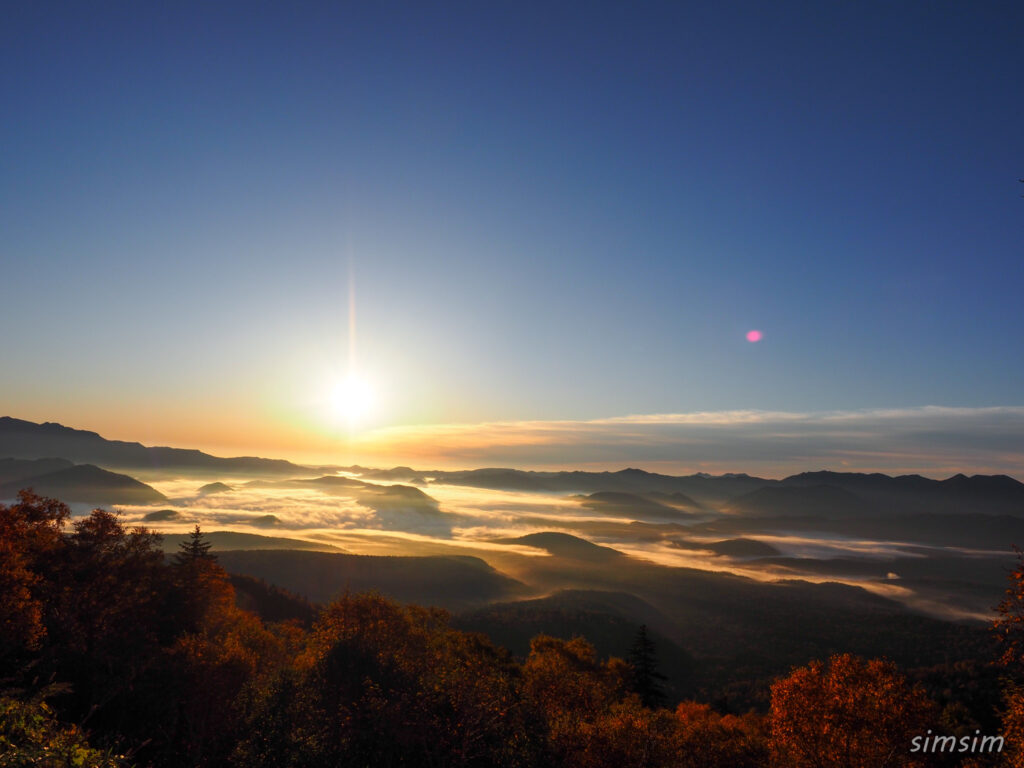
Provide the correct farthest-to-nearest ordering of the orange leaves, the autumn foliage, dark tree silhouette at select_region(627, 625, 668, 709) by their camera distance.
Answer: dark tree silhouette at select_region(627, 625, 668, 709), the orange leaves, the autumn foliage

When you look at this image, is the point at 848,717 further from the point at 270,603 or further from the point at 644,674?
the point at 270,603

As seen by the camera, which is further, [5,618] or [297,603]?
[297,603]

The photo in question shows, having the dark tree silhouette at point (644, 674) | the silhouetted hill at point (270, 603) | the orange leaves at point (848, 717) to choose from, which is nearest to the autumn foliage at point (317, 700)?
the orange leaves at point (848, 717)

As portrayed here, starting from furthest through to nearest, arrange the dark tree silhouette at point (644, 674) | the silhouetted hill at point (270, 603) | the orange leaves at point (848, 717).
Result: 1. the silhouetted hill at point (270, 603)
2. the dark tree silhouette at point (644, 674)
3. the orange leaves at point (848, 717)

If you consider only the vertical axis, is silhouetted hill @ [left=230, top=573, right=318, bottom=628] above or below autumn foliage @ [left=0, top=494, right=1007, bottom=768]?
below

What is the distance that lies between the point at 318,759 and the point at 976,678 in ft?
574

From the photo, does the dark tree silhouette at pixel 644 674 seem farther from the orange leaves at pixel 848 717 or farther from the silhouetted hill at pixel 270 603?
the silhouetted hill at pixel 270 603

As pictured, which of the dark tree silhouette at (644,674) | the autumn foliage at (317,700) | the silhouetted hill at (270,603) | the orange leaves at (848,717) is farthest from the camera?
the silhouetted hill at (270,603)

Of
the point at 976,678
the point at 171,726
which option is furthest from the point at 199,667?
the point at 976,678

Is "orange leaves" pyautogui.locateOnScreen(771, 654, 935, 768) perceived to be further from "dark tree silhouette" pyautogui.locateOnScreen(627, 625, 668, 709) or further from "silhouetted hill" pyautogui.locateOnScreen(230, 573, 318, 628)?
"silhouetted hill" pyautogui.locateOnScreen(230, 573, 318, 628)

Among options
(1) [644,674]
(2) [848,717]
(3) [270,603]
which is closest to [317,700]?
(2) [848,717]

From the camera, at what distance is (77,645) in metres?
37.8

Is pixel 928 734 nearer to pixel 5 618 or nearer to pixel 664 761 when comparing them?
pixel 664 761

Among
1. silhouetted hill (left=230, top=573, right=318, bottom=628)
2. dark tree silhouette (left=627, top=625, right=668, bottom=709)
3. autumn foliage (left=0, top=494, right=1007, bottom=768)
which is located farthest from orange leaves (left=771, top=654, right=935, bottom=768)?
silhouetted hill (left=230, top=573, right=318, bottom=628)
